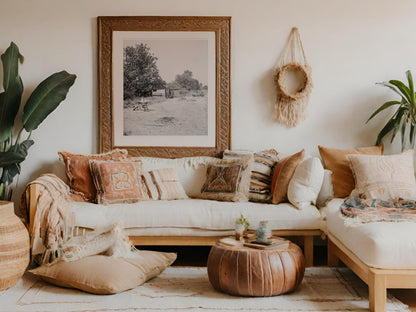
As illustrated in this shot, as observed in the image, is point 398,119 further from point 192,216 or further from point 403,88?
point 192,216

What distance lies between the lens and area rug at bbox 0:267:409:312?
2.90 meters

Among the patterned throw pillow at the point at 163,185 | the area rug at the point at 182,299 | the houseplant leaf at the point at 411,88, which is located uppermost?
the houseplant leaf at the point at 411,88

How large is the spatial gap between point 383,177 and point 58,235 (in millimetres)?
2562

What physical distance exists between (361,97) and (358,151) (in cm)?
58

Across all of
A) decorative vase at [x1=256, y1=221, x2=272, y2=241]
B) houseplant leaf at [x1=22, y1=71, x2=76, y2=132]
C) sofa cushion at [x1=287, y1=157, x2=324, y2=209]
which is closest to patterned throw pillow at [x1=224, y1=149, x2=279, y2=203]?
sofa cushion at [x1=287, y1=157, x2=324, y2=209]

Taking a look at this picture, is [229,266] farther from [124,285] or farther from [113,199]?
[113,199]

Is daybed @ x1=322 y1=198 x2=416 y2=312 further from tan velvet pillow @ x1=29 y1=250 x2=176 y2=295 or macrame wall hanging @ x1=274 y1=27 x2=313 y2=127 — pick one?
macrame wall hanging @ x1=274 y1=27 x2=313 y2=127

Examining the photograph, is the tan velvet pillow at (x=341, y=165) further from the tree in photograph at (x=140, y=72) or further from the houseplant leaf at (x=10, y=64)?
the houseplant leaf at (x=10, y=64)

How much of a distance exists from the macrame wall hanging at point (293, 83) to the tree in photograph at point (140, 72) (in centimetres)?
112

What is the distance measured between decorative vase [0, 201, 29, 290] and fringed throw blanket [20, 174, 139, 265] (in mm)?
236

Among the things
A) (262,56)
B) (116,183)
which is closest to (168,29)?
(262,56)

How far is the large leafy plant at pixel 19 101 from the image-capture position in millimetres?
4430

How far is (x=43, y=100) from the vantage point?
14.6ft

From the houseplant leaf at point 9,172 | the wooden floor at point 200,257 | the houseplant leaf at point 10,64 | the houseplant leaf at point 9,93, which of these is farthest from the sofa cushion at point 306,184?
the houseplant leaf at point 10,64
